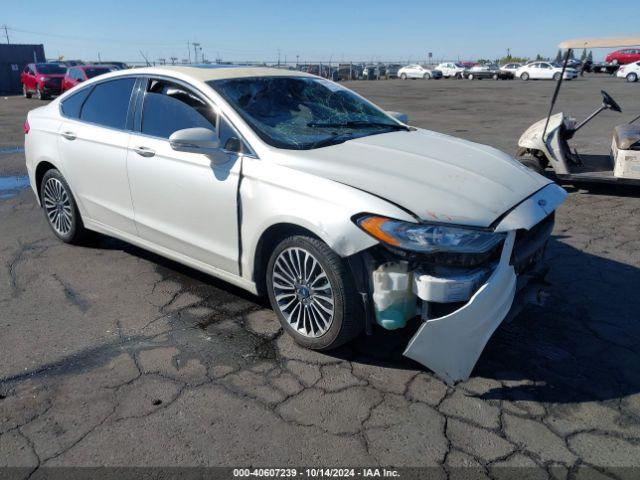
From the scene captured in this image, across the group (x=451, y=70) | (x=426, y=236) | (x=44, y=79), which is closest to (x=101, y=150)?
(x=426, y=236)

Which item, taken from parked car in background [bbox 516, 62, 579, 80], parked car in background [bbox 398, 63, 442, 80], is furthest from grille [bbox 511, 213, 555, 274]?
parked car in background [bbox 398, 63, 442, 80]

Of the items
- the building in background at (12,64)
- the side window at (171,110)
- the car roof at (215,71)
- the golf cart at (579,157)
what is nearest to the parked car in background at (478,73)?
the building in background at (12,64)

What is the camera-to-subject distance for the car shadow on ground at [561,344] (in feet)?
10.1

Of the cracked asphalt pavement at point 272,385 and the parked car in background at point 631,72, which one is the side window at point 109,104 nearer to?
the cracked asphalt pavement at point 272,385

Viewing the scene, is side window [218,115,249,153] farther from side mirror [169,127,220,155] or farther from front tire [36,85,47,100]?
front tire [36,85,47,100]

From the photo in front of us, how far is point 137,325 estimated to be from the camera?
12.4 feet

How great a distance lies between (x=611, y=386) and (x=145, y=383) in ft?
8.71

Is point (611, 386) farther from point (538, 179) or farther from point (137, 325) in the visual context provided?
point (137, 325)

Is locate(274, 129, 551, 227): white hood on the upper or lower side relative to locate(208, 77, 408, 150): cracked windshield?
lower

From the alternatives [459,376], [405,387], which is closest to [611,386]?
[459,376]

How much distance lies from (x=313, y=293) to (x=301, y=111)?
149 cm

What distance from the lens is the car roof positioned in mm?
4016

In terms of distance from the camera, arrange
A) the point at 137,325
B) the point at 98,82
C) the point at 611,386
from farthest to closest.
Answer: the point at 98,82
the point at 137,325
the point at 611,386

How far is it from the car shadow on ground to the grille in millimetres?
530
